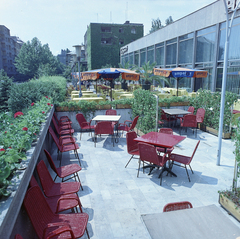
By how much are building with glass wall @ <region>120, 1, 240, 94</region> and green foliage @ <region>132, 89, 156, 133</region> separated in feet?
18.5

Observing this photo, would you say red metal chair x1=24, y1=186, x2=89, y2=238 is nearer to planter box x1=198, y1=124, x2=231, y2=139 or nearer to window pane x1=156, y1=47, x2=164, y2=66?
planter box x1=198, y1=124, x2=231, y2=139

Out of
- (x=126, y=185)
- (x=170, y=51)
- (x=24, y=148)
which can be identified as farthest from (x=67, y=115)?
(x=170, y=51)

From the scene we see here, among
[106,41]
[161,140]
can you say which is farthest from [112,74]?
[106,41]

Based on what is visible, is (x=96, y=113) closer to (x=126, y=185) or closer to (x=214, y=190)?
(x=126, y=185)

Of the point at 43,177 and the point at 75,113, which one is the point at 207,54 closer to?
the point at 75,113

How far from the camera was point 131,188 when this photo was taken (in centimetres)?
463

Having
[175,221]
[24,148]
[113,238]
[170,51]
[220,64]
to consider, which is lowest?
[113,238]

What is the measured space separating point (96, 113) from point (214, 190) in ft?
20.0

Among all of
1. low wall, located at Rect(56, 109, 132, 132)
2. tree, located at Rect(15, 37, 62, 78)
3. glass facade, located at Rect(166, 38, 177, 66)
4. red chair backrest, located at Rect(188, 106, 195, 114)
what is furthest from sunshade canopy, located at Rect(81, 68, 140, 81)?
tree, located at Rect(15, 37, 62, 78)

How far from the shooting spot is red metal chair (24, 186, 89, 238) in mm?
2446

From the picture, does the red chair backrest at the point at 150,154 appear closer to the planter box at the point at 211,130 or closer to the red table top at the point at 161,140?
the red table top at the point at 161,140

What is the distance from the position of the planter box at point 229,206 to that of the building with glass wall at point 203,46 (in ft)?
31.4

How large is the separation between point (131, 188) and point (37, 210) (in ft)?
7.79

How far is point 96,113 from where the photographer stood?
31.3 ft
